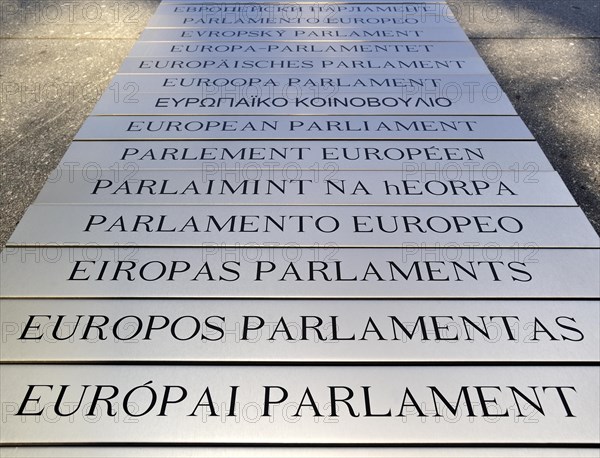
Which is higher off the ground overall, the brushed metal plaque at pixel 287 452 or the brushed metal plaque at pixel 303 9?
the brushed metal plaque at pixel 303 9

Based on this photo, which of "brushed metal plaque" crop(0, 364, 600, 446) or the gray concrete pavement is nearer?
"brushed metal plaque" crop(0, 364, 600, 446)

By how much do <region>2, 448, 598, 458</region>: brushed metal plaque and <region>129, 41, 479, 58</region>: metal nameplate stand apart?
2645mm

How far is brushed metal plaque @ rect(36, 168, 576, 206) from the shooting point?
2.52 meters

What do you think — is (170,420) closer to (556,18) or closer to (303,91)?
(303,91)

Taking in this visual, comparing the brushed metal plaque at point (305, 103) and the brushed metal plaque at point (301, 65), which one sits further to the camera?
the brushed metal plaque at point (301, 65)

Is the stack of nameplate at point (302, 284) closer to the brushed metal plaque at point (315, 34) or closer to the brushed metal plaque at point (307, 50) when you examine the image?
the brushed metal plaque at point (307, 50)

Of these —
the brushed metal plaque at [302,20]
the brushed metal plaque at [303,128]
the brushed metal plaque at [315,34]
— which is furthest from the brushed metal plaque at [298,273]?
the brushed metal plaque at [302,20]

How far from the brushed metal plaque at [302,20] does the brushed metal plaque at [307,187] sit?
1.96m

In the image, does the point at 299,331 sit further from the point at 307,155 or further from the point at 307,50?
the point at 307,50

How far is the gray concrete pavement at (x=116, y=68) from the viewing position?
2785mm

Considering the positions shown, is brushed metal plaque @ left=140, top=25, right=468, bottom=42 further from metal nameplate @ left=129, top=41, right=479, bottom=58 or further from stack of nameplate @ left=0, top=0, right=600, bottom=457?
stack of nameplate @ left=0, top=0, right=600, bottom=457

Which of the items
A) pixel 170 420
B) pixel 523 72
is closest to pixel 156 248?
pixel 170 420

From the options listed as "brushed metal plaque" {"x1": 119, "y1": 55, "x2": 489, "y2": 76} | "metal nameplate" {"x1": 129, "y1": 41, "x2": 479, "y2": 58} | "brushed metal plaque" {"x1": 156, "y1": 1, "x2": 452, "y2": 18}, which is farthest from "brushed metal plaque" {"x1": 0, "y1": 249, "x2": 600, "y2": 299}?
"brushed metal plaque" {"x1": 156, "y1": 1, "x2": 452, "y2": 18}

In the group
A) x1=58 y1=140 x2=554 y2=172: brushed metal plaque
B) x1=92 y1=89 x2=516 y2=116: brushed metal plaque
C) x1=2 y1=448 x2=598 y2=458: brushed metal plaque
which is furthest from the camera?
x1=92 y1=89 x2=516 y2=116: brushed metal plaque
